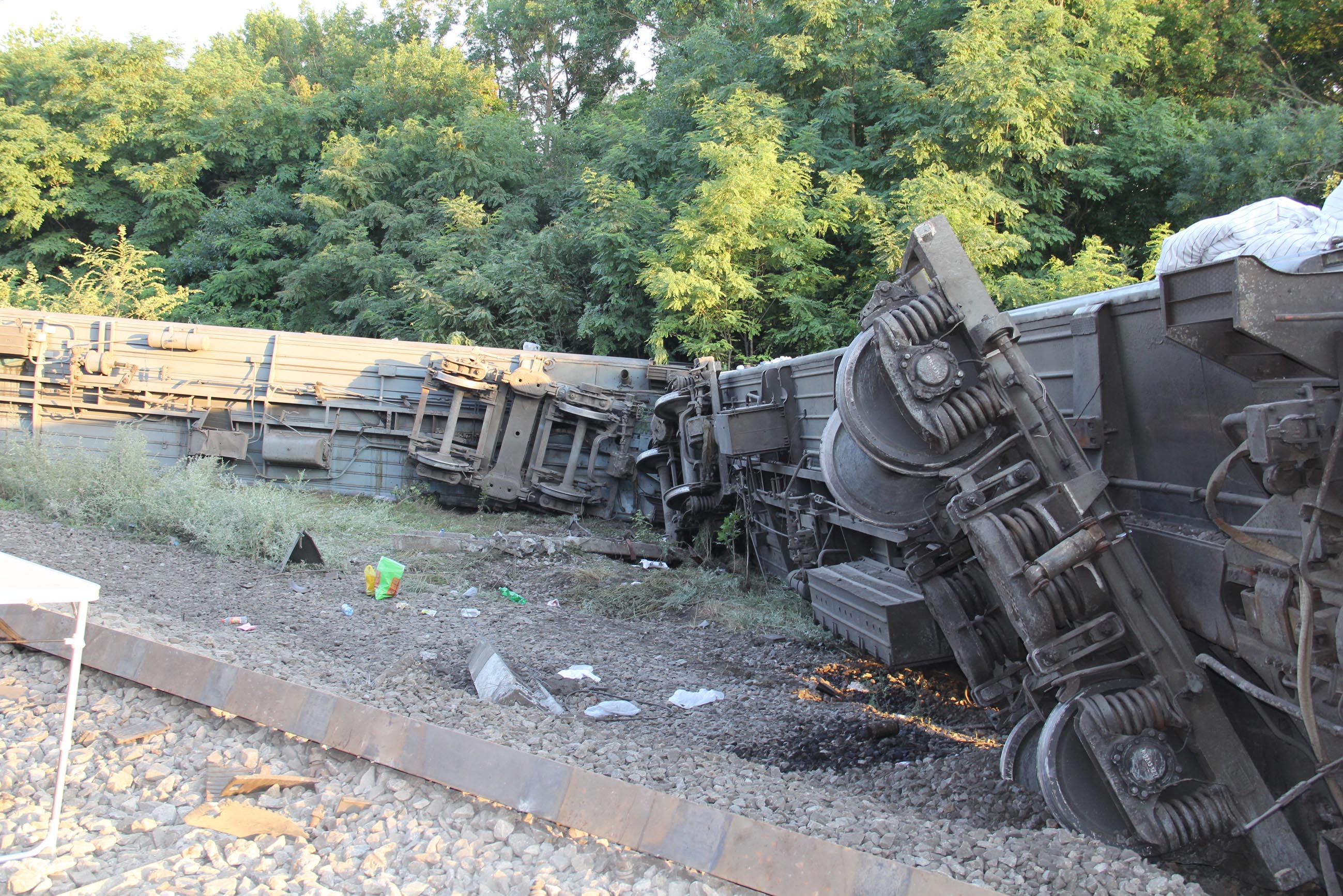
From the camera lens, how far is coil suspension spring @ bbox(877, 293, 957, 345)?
3715 mm


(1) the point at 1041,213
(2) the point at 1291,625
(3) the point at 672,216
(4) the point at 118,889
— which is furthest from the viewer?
(3) the point at 672,216

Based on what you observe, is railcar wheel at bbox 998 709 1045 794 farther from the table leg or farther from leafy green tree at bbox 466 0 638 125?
leafy green tree at bbox 466 0 638 125

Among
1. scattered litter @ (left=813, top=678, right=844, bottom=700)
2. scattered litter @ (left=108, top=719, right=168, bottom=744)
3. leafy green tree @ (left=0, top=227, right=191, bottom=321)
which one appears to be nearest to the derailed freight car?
scattered litter @ (left=813, top=678, right=844, bottom=700)

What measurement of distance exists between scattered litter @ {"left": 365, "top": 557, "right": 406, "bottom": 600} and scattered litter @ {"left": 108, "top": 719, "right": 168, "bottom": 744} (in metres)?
3.23

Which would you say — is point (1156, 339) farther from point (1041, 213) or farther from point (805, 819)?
point (1041, 213)

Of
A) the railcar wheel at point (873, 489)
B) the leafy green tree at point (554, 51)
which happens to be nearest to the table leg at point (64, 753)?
the railcar wheel at point (873, 489)

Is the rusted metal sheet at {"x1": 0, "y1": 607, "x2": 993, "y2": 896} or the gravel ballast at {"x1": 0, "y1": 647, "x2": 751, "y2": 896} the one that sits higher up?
the rusted metal sheet at {"x1": 0, "y1": 607, "x2": 993, "y2": 896}

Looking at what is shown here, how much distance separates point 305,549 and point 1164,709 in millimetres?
6269

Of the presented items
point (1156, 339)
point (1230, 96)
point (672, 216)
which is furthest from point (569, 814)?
point (1230, 96)

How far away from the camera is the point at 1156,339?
142 inches

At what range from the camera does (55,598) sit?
8.14ft

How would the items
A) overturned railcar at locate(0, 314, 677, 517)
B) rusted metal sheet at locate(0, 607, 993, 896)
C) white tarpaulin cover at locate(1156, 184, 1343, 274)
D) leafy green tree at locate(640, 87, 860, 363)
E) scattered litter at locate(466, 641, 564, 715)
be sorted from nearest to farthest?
rusted metal sheet at locate(0, 607, 993, 896) → white tarpaulin cover at locate(1156, 184, 1343, 274) → scattered litter at locate(466, 641, 564, 715) → overturned railcar at locate(0, 314, 677, 517) → leafy green tree at locate(640, 87, 860, 363)

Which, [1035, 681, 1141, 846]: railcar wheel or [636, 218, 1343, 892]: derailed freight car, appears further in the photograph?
[1035, 681, 1141, 846]: railcar wheel

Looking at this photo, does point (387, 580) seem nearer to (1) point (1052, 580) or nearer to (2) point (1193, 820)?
(1) point (1052, 580)
